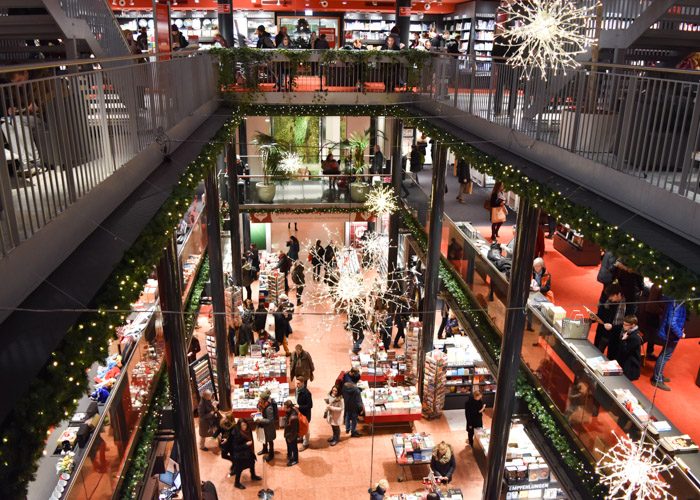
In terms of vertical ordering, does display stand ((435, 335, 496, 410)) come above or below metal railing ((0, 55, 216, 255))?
below

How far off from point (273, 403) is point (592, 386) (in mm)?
4794

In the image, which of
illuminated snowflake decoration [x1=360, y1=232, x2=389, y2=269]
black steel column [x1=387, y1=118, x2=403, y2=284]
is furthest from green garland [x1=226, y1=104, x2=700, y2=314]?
illuminated snowflake decoration [x1=360, y1=232, x2=389, y2=269]

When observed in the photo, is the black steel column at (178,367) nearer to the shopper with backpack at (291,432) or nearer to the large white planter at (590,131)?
the shopper with backpack at (291,432)

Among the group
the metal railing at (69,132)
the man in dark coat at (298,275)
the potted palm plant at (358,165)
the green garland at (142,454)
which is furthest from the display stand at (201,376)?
the potted palm plant at (358,165)

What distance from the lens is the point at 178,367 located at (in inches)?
277

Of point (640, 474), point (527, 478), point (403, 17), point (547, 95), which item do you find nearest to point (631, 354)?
point (640, 474)

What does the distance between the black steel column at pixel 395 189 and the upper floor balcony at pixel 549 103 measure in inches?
58.7

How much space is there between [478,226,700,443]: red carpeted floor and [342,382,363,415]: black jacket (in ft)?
11.8

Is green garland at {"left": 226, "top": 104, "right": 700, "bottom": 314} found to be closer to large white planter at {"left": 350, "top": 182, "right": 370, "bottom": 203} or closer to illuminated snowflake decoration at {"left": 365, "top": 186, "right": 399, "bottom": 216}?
illuminated snowflake decoration at {"left": 365, "top": 186, "right": 399, "bottom": 216}

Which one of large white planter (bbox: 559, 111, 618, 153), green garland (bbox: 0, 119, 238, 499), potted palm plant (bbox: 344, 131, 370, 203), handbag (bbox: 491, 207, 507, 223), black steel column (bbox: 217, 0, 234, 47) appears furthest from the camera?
black steel column (bbox: 217, 0, 234, 47)

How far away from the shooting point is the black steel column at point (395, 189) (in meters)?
14.9

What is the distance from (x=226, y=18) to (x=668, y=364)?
43.5 ft

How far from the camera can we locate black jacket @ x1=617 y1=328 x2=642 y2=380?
6844 millimetres

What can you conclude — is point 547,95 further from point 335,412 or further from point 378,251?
point 378,251
